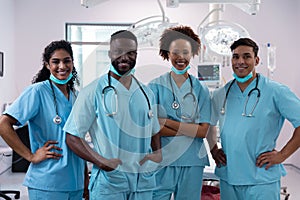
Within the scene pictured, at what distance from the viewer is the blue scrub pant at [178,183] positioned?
5.56ft

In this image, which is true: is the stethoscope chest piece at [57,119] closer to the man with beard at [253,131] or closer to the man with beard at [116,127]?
the man with beard at [116,127]

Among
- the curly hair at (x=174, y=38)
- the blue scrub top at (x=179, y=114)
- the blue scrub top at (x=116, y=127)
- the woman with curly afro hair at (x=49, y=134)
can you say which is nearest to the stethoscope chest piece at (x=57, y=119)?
the woman with curly afro hair at (x=49, y=134)

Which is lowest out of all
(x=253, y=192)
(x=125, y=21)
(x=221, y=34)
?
(x=253, y=192)

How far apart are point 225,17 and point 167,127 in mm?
3617

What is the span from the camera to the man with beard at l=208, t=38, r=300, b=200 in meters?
1.62

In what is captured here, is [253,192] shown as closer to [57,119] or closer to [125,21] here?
[57,119]

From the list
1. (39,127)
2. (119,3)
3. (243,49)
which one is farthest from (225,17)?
(39,127)

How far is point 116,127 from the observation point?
4.60ft

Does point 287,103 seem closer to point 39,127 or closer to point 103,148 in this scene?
point 103,148

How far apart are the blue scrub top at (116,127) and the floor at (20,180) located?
6.98 ft

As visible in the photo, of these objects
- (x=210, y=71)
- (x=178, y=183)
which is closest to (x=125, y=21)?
(x=210, y=71)

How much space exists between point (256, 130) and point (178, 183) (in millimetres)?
426

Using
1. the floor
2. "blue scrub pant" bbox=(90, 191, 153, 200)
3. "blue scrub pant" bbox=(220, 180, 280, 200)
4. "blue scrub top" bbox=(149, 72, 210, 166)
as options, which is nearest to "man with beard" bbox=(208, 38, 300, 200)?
"blue scrub pant" bbox=(220, 180, 280, 200)

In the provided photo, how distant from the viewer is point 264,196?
1.62m
